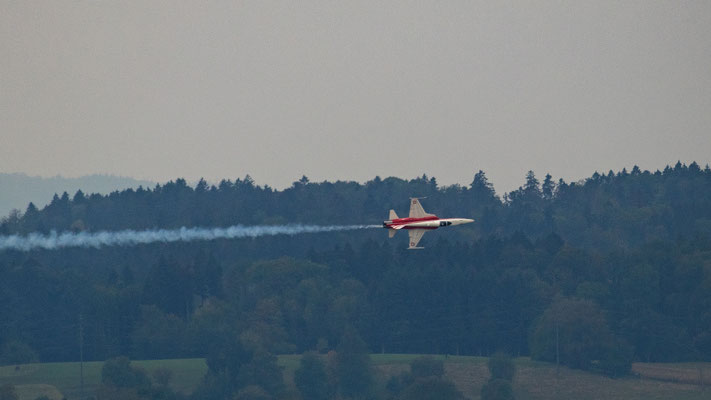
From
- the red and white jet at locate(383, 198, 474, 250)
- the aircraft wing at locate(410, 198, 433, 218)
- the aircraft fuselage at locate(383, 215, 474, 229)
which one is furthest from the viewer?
the aircraft wing at locate(410, 198, 433, 218)

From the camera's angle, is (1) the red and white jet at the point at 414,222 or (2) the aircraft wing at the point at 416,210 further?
(2) the aircraft wing at the point at 416,210

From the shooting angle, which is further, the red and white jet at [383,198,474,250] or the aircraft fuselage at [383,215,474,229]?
the red and white jet at [383,198,474,250]

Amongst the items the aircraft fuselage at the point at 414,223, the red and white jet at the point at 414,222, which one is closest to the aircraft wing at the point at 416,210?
the red and white jet at the point at 414,222

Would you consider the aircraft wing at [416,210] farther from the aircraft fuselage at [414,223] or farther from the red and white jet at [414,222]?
the aircraft fuselage at [414,223]

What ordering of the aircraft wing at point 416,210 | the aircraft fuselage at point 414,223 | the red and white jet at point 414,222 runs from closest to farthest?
the aircraft fuselage at point 414,223 < the red and white jet at point 414,222 < the aircraft wing at point 416,210

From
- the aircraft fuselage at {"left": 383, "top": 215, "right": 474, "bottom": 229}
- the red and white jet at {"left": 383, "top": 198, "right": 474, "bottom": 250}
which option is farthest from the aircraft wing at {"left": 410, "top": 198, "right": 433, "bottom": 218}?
the aircraft fuselage at {"left": 383, "top": 215, "right": 474, "bottom": 229}

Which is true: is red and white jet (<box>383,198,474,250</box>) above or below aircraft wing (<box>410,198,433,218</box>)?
below

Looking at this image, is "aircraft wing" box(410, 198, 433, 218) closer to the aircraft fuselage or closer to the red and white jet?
the red and white jet

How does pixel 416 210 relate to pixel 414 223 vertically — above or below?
above

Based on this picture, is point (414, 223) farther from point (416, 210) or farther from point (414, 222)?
point (416, 210)

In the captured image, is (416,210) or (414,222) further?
(416,210)

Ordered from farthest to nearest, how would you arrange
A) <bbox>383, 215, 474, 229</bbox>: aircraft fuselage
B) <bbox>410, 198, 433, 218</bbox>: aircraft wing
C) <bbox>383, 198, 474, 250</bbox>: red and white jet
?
1. <bbox>410, 198, 433, 218</bbox>: aircraft wing
2. <bbox>383, 198, 474, 250</bbox>: red and white jet
3. <bbox>383, 215, 474, 229</bbox>: aircraft fuselage

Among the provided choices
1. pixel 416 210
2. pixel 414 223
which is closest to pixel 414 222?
pixel 414 223

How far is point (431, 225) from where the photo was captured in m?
119
